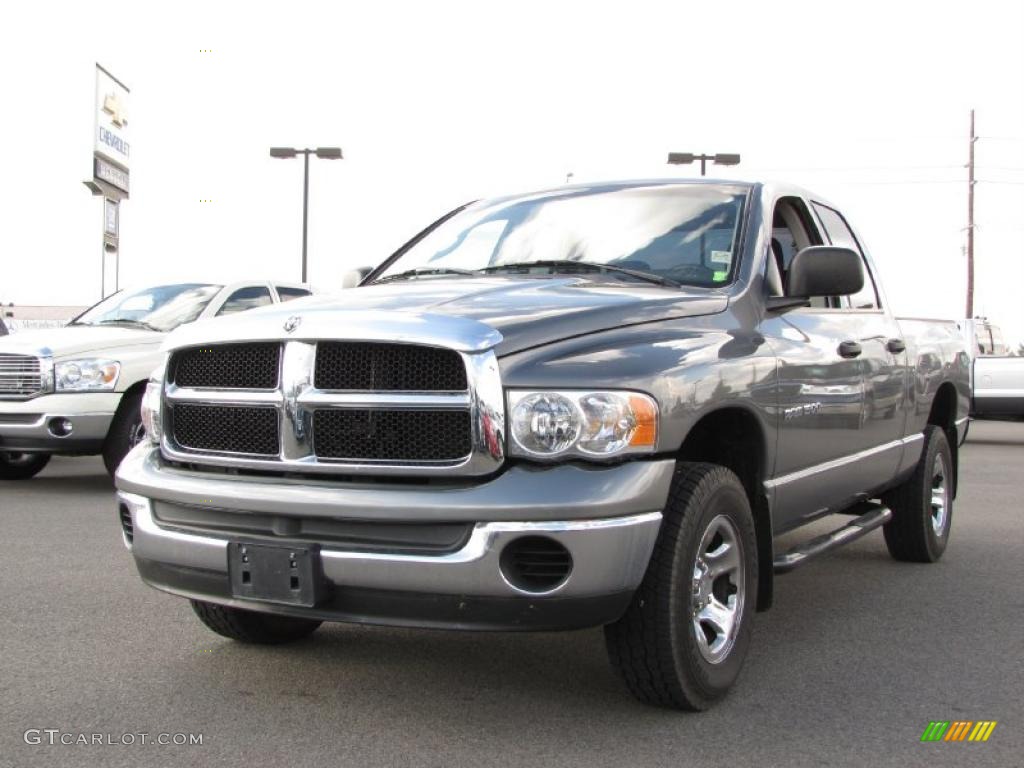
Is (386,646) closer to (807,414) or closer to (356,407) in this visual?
(356,407)

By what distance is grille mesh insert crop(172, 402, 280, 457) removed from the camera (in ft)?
11.7

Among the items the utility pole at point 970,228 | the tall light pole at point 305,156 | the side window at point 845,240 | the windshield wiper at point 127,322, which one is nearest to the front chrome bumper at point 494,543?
the side window at point 845,240

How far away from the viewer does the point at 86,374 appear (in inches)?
351

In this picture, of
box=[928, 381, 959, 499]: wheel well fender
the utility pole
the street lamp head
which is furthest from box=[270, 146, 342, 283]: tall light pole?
the utility pole

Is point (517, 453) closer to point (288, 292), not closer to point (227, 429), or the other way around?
point (227, 429)

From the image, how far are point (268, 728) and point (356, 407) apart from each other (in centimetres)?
109

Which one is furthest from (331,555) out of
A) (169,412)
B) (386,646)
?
(386,646)

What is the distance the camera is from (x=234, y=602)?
3.53m

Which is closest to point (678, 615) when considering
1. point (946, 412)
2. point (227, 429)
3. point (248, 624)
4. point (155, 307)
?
point (227, 429)

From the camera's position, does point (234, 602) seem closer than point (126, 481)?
Yes

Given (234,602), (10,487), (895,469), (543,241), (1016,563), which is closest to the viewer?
(234,602)

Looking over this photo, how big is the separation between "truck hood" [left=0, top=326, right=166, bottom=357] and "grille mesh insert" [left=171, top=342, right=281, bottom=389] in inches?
219

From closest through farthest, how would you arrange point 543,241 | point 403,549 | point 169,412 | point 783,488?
point 403,549 < point 169,412 < point 783,488 < point 543,241

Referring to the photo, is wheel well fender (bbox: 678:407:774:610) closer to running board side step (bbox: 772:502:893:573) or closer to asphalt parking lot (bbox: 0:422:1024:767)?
running board side step (bbox: 772:502:893:573)
